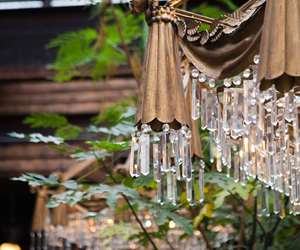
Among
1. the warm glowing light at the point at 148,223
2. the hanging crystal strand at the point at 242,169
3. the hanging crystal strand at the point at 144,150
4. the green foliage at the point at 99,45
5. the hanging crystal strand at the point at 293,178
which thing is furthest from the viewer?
the green foliage at the point at 99,45

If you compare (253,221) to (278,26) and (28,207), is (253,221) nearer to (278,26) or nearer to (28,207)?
(278,26)

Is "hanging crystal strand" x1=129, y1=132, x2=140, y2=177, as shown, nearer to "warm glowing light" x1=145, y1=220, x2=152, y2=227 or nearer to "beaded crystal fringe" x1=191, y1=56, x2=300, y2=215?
"beaded crystal fringe" x1=191, y1=56, x2=300, y2=215

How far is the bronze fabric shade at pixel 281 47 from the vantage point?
2.05 m

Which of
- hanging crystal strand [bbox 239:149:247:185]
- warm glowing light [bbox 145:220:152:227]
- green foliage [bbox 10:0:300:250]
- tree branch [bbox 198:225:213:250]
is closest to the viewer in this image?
hanging crystal strand [bbox 239:149:247:185]

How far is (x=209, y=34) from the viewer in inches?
102

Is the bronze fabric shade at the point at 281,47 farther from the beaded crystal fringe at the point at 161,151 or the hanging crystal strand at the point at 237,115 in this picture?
the hanging crystal strand at the point at 237,115

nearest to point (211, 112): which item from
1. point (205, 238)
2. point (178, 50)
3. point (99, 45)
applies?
point (178, 50)

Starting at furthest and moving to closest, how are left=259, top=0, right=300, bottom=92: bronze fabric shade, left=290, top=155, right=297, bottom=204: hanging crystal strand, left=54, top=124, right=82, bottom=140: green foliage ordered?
left=54, top=124, right=82, bottom=140: green foliage, left=290, top=155, right=297, bottom=204: hanging crystal strand, left=259, top=0, right=300, bottom=92: bronze fabric shade

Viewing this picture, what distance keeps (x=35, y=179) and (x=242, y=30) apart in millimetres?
1650

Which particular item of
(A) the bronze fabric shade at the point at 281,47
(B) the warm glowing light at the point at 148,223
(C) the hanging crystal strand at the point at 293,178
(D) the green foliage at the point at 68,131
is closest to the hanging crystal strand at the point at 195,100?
(C) the hanging crystal strand at the point at 293,178

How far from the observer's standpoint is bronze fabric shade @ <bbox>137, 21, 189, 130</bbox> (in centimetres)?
245

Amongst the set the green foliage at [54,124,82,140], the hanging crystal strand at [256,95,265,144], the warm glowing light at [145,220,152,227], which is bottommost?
the warm glowing light at [145,220,152,227]

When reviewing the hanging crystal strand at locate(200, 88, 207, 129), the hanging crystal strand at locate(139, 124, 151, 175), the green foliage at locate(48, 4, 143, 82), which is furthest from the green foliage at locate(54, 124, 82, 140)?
the hanging crystal strand at locate(139, 124, 151, 175)

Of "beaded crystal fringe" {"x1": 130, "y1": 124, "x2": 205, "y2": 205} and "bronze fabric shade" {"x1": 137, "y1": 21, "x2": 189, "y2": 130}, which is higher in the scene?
"bronze fabric shade" {"x1": 137, "y1": 21, "x2": 189, "y2": 130}
